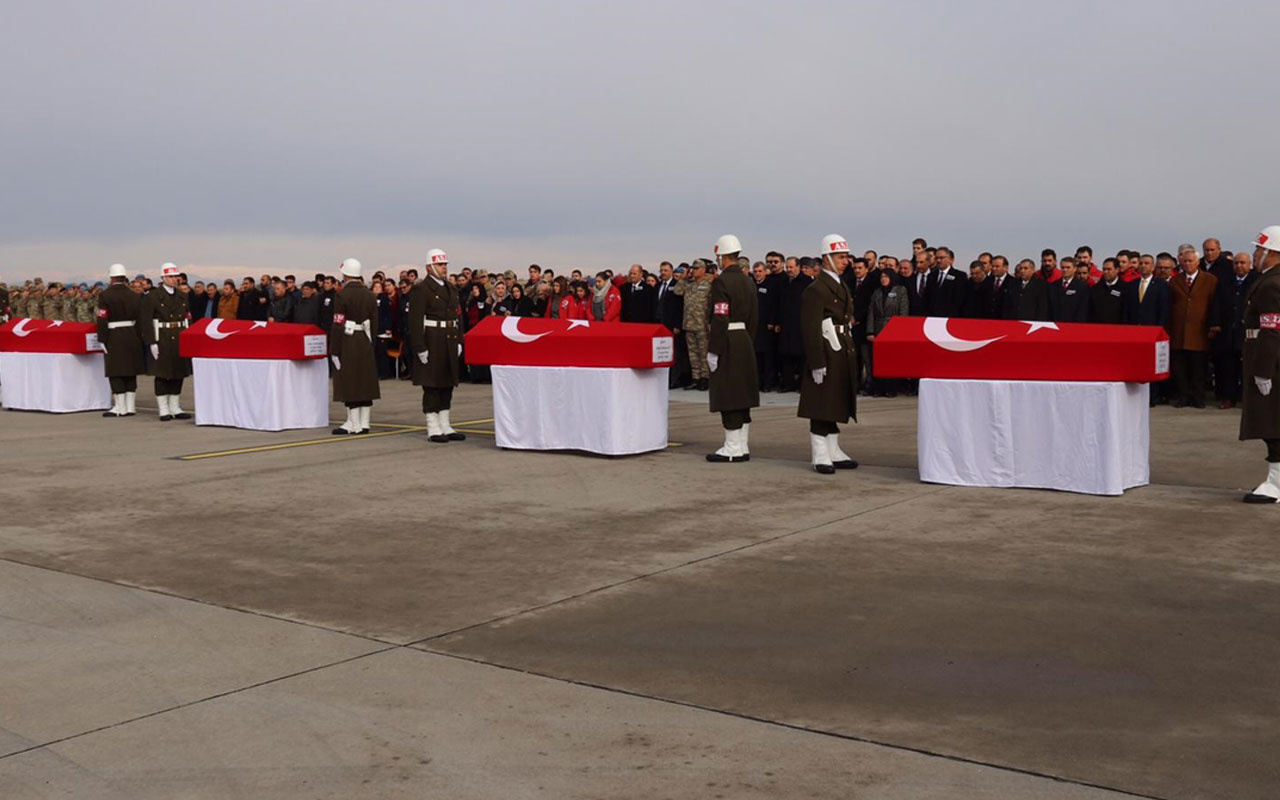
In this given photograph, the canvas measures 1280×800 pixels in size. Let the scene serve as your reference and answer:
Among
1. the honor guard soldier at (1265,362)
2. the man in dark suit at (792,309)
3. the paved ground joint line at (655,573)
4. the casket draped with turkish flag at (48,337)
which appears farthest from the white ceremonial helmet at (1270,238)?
the casket draped with turkish flag at (48,337)

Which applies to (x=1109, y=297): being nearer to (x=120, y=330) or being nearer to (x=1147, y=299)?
(x=1147, y=299)

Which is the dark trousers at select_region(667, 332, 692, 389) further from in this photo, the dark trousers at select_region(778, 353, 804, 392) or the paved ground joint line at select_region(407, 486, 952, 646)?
the paved ground joint line at select_region(407, 486, 952, 646)

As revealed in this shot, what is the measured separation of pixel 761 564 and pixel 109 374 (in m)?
13.3

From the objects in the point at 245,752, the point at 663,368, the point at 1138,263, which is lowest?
the point at 245,752

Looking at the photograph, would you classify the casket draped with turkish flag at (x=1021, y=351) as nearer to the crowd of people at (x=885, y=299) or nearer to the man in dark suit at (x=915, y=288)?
the crowd of people at (x=885, y=299)

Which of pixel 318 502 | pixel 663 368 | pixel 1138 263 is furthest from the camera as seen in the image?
pixel 1138 263

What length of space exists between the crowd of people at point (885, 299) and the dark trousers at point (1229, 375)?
0.06ft

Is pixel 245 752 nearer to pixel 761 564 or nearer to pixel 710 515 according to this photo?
pixel 761 564

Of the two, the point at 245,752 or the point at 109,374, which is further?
→ the point at 109,374

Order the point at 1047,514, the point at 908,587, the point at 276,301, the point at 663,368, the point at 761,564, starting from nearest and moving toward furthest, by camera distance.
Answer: the point at 908,587
the point at 761,564
the point at 1047,514
the point at 663,368
the point at 276,301

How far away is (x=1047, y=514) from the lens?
29.3 ft

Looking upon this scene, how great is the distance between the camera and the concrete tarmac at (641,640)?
14.1 ft

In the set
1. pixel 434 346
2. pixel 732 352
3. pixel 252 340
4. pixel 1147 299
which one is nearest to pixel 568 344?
pixel 732 352

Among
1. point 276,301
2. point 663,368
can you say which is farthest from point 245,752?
point 276,301
